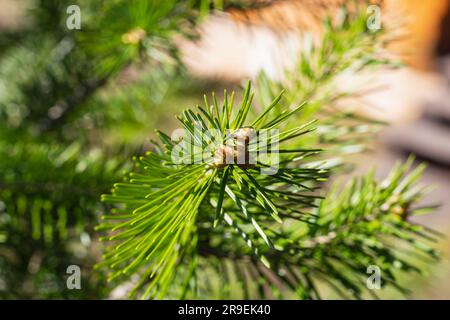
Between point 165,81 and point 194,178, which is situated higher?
point 165,81

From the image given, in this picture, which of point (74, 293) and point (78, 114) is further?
point (78, 114)

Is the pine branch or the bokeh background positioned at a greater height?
the bokeh background

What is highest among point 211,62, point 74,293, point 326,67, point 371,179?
point 211,62

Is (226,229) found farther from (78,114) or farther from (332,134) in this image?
(78,114)

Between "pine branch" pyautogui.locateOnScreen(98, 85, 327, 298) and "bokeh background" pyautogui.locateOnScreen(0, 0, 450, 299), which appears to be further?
"bokeh background" pyautogui.locateOnScreen(0, 0, 450, 299)

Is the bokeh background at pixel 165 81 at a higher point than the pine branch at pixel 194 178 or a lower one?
higher

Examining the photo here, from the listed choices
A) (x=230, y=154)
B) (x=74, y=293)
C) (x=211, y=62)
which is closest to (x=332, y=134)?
(x=230, y=154)

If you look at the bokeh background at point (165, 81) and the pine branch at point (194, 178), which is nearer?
the pine branch at point (194, 178)

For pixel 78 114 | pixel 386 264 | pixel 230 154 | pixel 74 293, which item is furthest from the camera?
pixel 78 114

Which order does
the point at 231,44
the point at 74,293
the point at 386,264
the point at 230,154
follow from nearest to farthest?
the point at 230,154 → the point at 386,264 → the point at 74,293 → the point at 231,44

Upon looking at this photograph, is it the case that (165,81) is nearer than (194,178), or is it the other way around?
(194,178)
